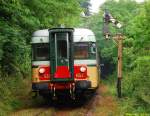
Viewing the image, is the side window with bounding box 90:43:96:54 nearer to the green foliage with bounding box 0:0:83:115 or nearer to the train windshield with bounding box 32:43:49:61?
the train windshield with bounding box 32:43:49:61

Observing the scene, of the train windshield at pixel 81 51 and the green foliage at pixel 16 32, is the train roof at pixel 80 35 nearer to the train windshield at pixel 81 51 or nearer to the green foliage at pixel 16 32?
the train windshield at pixel 81 51

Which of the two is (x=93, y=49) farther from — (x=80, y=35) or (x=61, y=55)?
(x=61, y=55)

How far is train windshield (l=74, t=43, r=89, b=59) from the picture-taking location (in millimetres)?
19328

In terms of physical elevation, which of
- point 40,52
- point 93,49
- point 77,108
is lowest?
point 77,108

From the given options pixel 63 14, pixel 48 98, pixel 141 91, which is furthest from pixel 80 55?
pixel 63 14

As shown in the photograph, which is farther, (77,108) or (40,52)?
(77,108)

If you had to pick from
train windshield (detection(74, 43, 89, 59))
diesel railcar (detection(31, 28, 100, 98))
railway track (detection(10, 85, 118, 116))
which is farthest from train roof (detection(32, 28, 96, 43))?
railway track (detection(10, 85, 118, 116))

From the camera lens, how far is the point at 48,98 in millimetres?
20781

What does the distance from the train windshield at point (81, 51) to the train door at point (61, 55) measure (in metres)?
0.29

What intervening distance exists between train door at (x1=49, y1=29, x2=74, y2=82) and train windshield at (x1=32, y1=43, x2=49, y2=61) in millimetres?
369

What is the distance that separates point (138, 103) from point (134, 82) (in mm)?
3366

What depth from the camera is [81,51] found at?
766 inches

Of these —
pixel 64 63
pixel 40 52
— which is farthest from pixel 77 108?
pixel 40 52

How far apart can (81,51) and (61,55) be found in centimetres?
86
